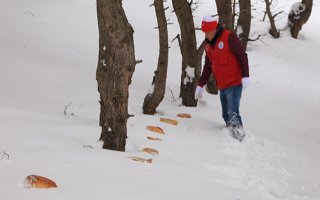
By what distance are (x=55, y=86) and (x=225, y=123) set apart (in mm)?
2950

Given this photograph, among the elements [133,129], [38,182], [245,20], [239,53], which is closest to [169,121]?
[133,129]

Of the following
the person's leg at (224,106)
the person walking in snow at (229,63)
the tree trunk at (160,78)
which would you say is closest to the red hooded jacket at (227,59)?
the person walking in snow at (229,63)

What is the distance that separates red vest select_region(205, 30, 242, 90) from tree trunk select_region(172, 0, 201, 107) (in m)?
1.27

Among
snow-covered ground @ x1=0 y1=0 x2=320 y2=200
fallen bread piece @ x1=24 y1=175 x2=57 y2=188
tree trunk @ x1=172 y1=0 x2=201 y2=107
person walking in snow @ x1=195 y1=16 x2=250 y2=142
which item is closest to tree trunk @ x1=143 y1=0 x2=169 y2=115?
snow-covered ground @ x1=0 y1=0 x2=320 y2=200

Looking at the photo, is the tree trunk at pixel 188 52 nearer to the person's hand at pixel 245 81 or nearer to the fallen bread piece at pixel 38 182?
the person's hand at pixel 245 81

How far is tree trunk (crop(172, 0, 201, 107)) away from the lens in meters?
7.94

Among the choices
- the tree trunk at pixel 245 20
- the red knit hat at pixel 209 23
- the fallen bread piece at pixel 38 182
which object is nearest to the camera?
the fallen bread piece at pixel 38 182

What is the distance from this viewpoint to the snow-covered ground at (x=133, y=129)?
11.5 feet

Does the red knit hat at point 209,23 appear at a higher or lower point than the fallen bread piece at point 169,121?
higher

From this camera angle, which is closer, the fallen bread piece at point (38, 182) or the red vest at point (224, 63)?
the fallen bread piece at point (38, 182)

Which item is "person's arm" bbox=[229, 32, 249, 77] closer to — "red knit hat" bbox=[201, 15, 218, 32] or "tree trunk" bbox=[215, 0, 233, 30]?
"red knit hat" bbox=[201, 15, 218, 32]

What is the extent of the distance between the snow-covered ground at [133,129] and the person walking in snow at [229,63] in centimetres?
33

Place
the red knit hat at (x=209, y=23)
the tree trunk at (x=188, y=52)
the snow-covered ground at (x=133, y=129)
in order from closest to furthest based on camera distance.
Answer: the snow-covered ground at (x=133, y=129)
the red knit hat at (x=209, y=23)
the tree trunk at (x=188, y=52)

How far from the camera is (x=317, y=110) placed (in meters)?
10.1
